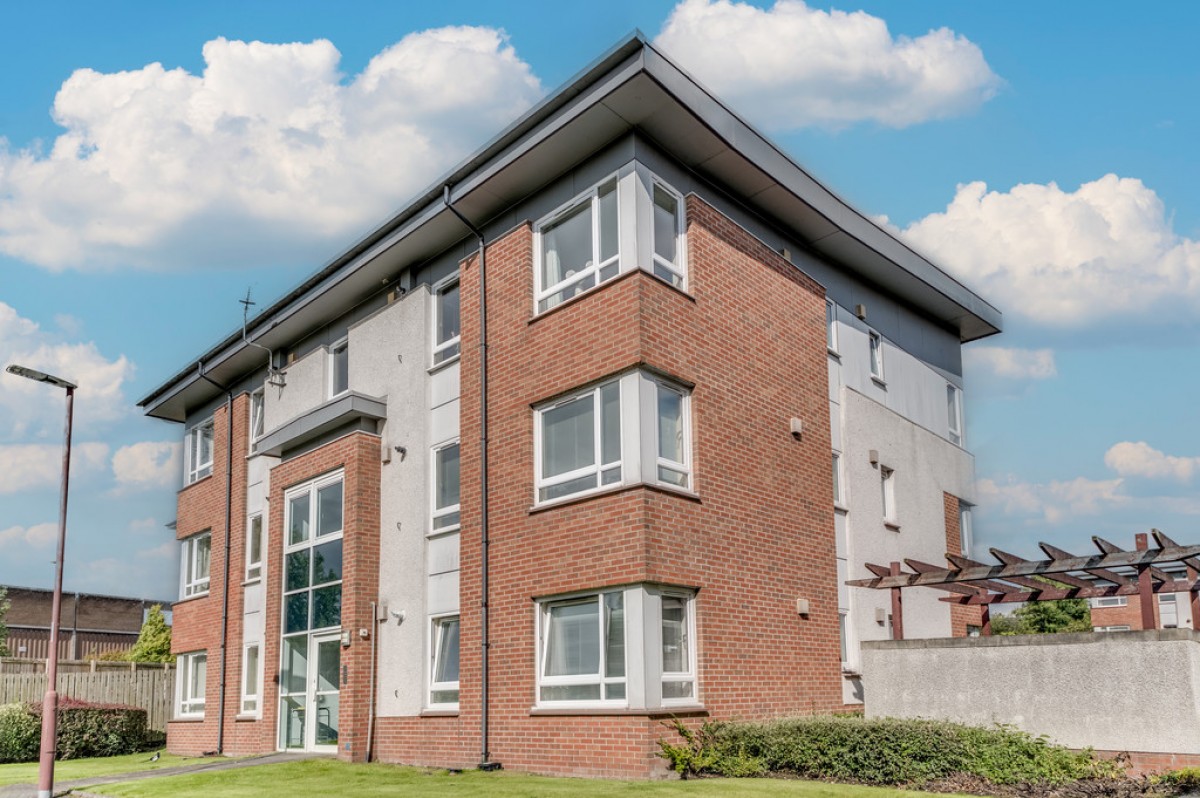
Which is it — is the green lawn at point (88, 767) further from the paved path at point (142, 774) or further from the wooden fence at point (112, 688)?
the wooden fence at point (112, 688)

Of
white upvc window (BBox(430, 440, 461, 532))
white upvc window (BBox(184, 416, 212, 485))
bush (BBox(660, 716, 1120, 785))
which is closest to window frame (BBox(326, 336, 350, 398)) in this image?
white upvc window (BBox(430, 440, 461, 532))

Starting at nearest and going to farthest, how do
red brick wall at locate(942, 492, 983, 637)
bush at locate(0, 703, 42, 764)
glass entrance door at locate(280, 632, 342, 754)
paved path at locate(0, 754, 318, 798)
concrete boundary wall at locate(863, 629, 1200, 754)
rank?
concrete boundary wall at locate(863, 629, 1200, 754), paved path at locate(0, 754, 318, 798), glass entrance door at locate(280, 632, 342, 754), red brick wall at locate(942, 492, 983, 637), bush at locate(0, 703, 42, 764)

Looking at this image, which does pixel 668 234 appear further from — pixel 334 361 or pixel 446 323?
pixel 334 361

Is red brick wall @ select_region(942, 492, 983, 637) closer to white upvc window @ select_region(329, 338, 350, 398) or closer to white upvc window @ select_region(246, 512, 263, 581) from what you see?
white upvc window @ select_region(329, 338, 350, 398)

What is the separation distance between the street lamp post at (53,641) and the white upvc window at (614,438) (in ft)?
24.3

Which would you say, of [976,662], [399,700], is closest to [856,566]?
[976,662]

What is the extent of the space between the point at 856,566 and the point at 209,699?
46.2 ft

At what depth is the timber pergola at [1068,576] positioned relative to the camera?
14352 millimetres

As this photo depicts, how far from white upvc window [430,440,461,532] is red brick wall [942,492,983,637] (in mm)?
9942

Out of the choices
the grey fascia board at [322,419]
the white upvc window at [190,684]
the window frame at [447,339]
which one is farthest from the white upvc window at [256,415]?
the window frame at [447,339]

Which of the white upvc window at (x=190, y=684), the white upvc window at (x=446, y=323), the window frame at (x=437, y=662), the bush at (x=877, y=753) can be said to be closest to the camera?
the bush at (x=877, y=753)

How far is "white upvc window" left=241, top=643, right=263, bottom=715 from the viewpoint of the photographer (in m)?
22.6

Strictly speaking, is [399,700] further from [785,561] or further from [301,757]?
[785,561]

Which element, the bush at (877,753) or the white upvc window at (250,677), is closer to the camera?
the bush at (877,753)
